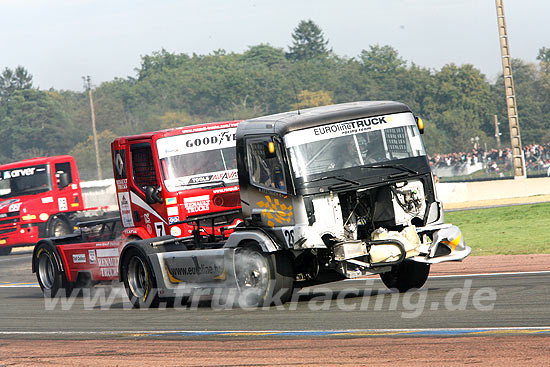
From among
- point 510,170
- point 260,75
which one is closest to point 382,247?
point 510,170

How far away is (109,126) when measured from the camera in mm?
112438

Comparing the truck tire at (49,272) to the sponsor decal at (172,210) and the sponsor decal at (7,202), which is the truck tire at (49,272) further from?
the sponsor decal at (7,202)

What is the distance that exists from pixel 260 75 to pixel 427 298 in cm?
10437

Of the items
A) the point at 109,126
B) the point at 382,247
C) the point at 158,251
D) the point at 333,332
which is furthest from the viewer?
the point at 109,126

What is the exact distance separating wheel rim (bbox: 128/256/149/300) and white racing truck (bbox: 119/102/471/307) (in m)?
1.37

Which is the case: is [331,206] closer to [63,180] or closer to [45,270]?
[45,270]

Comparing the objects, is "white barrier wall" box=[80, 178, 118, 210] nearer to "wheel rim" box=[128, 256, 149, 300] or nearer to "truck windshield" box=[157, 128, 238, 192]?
"truck windshield" box=[157, 128, 238, 192]

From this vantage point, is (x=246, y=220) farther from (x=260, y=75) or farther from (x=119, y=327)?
(x=260, y=75)

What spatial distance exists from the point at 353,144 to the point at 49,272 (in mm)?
6786

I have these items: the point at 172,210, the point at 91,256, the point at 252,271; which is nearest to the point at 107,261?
the point at 91,256

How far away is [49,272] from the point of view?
14.6 metres

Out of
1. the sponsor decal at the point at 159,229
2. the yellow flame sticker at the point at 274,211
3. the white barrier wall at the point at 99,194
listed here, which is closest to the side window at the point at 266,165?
the yellow flame sticker at the point at 274,211

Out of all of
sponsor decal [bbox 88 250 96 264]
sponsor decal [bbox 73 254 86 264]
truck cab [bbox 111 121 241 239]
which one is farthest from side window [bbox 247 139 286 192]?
sponsor decal [bbox 73 254 86 264]

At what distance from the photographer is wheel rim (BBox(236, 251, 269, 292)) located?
10523 millimetres
